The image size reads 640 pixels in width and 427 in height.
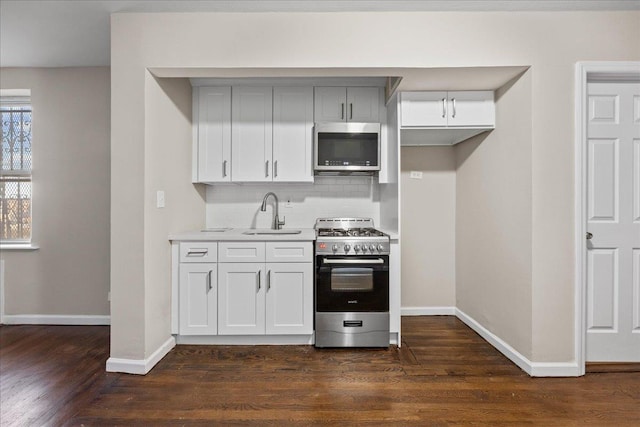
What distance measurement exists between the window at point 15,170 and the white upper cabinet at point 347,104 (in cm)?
303

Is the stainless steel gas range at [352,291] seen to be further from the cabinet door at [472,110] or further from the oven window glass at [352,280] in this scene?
the cabinet door at [472,110]

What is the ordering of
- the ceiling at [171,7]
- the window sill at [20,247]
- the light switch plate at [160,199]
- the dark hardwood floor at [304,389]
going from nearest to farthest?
the dark hardwood floor at [304,389]
the ceiling at [171,7]
the light switch plate at [160,199]
the window sill at [20,247]

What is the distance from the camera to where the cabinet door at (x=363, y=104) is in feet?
11.1

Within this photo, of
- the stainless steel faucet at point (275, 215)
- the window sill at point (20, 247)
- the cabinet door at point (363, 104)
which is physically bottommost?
the window sill at point (20, 247)

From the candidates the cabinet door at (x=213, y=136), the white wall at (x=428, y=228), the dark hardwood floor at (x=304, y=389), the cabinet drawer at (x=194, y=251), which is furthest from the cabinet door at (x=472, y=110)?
the cabinet drawer at (x=194, y=251)

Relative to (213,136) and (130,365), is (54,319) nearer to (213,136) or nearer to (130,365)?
(130,365)

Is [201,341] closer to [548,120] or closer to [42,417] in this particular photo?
[42,417]

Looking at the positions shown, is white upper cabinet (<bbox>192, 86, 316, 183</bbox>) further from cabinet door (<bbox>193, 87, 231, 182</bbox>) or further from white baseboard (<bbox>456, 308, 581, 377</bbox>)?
white baseboard (<bbox>456, 308, 581, 377</bbox>)

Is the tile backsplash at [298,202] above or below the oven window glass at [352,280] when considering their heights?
above

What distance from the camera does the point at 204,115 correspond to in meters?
3.35

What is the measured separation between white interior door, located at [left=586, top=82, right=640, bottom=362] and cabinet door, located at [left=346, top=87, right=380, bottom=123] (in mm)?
1651

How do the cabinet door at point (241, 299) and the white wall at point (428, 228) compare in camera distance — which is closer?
the cabinet door at point (241, 299)

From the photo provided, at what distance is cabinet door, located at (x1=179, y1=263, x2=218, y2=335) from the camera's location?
115 inches

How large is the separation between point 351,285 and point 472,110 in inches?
70.2
